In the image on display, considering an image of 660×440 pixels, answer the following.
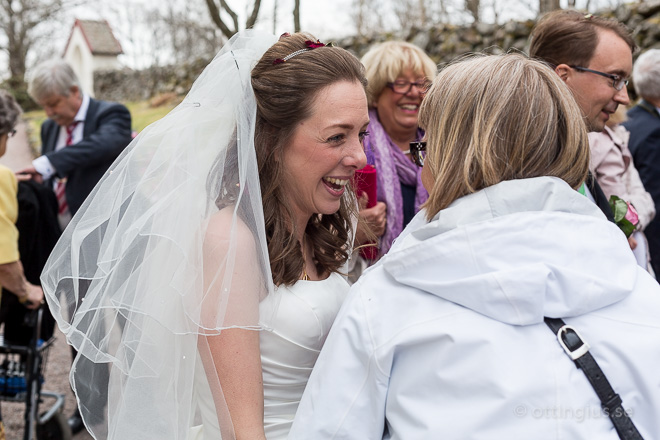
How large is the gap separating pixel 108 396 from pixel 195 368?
0.35m

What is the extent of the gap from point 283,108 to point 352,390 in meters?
0.96

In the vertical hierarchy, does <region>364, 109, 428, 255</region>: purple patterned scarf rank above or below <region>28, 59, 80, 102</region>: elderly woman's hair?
below

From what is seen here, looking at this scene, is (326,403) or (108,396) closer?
(326,403)

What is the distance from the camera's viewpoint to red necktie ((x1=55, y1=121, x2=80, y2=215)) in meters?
4.54

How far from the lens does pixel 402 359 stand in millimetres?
1346

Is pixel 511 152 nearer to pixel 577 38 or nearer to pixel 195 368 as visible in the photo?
pixel 195 368

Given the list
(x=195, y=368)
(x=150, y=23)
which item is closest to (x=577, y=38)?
(x=195, y=368)

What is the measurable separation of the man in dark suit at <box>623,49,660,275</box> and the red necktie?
397cm

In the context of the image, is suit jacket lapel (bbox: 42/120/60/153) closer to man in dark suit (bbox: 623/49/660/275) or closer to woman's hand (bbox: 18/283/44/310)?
woman's hand (bbox: 18/283/44/310)

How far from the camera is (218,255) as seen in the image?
1.79 meters

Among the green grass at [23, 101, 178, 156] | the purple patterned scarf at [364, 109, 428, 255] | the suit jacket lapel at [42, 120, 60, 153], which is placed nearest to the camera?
the purple patterned scarf at [364, 109, 428, 255]

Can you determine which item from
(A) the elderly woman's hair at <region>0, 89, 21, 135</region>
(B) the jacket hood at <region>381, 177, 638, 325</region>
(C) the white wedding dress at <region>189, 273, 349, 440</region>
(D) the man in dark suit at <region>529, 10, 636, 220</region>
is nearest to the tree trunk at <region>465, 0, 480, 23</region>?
(D) the man in dark suit at <region>529, 10, 636, 220</region>

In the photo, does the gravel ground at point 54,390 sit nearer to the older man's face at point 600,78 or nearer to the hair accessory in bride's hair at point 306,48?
the hair accessory in bride's hair at point 306,48

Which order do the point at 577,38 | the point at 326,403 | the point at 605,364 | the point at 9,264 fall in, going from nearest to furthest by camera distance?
1. the point at 605,364
2. the point at 326,403
3. the point at 577,38
4. the point at 9,264
